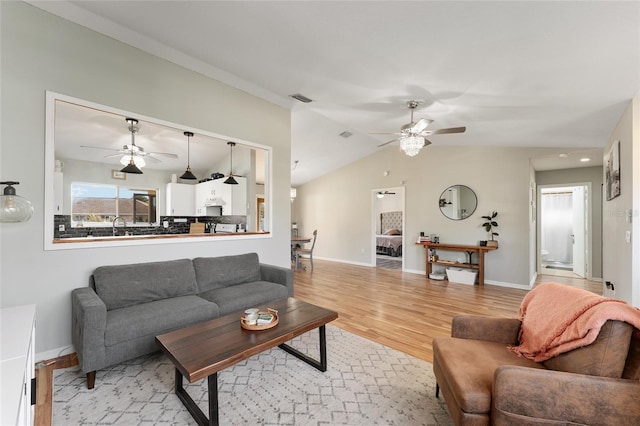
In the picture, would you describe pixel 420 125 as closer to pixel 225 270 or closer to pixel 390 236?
pixel 225 270

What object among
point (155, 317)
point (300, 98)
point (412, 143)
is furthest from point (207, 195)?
point (412, 143)

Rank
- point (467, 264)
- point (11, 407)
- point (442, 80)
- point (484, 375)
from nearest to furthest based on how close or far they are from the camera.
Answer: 1. point (11, 407)
2. point (484, 375)
3. point (442, 80)
4. point (467, 264)

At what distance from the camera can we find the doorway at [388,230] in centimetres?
725

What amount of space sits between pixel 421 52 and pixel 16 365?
3.27 metres

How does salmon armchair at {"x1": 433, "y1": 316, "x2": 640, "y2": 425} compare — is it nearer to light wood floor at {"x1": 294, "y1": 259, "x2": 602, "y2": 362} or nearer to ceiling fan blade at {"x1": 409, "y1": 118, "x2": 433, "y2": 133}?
light wood floor at {"x1": 294, "y1": 259, "x2": 602, "y2": 362}

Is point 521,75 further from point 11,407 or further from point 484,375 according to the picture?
point 11,407

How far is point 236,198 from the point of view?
19.5 feet

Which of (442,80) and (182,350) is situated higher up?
(442,80)

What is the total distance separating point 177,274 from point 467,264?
207 inches

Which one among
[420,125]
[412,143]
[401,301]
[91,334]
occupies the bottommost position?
[401,301]

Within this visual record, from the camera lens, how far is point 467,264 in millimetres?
5617

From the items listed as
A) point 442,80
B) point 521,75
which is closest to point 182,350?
point 442,80

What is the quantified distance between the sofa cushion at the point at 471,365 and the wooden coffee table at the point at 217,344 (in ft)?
3.17

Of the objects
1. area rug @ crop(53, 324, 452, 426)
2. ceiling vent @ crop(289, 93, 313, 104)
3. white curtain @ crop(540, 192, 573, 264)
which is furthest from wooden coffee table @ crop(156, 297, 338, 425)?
white curtain @ crop(540, 192, 573, 264)
